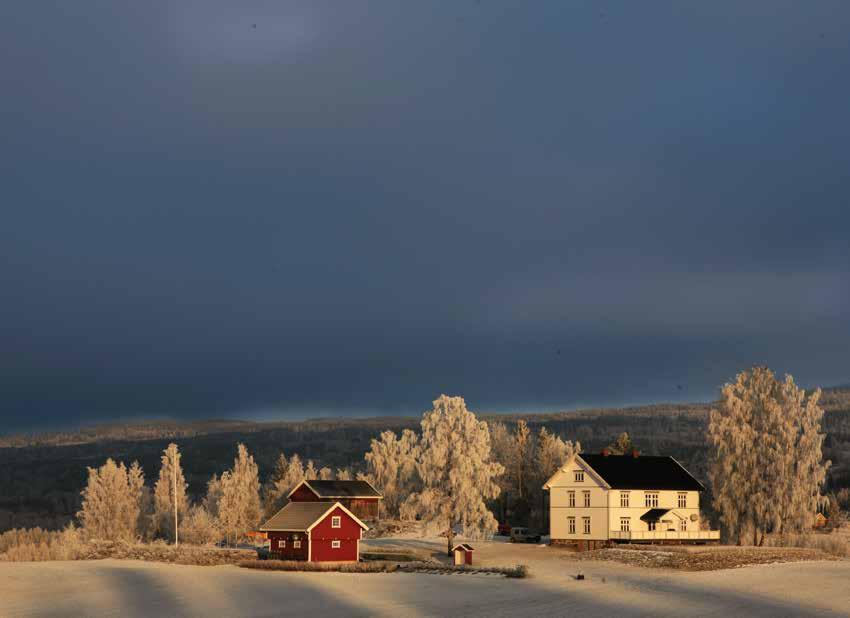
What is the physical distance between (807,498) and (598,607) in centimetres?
4251

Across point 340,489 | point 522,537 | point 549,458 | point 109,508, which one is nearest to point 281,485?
point 340,489

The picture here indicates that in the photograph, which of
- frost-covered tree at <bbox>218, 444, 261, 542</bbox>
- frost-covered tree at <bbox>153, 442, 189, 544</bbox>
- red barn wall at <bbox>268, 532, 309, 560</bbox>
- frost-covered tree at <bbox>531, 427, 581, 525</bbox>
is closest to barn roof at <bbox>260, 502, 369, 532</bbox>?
red barn wall at <bbox>268, 532, 309, 560</bbox>

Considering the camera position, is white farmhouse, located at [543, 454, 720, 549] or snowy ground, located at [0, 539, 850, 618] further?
white farmhouse, located at [543, 454, 720, 549]

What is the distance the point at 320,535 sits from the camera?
252 feet

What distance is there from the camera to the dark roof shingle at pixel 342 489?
103000 millimetres

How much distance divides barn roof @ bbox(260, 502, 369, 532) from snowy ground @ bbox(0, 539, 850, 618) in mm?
6803

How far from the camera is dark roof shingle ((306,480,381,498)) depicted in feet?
338

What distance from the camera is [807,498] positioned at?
279 ft

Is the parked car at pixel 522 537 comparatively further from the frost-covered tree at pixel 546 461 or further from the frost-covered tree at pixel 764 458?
the frost-covered tree at pixel 764 458

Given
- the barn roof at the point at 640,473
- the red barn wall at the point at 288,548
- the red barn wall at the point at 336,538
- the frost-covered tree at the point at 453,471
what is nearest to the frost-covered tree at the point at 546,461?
the barn roof at the point at 640,473

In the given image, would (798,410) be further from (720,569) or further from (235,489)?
(235,489)

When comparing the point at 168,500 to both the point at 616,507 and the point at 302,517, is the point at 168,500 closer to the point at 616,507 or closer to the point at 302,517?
the point at 302,517

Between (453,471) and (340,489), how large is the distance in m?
26.4

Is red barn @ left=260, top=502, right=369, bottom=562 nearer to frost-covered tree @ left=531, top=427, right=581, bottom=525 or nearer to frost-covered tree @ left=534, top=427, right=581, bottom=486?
frost-covered tree @ left=531, top=427, right=581, bottom=525
